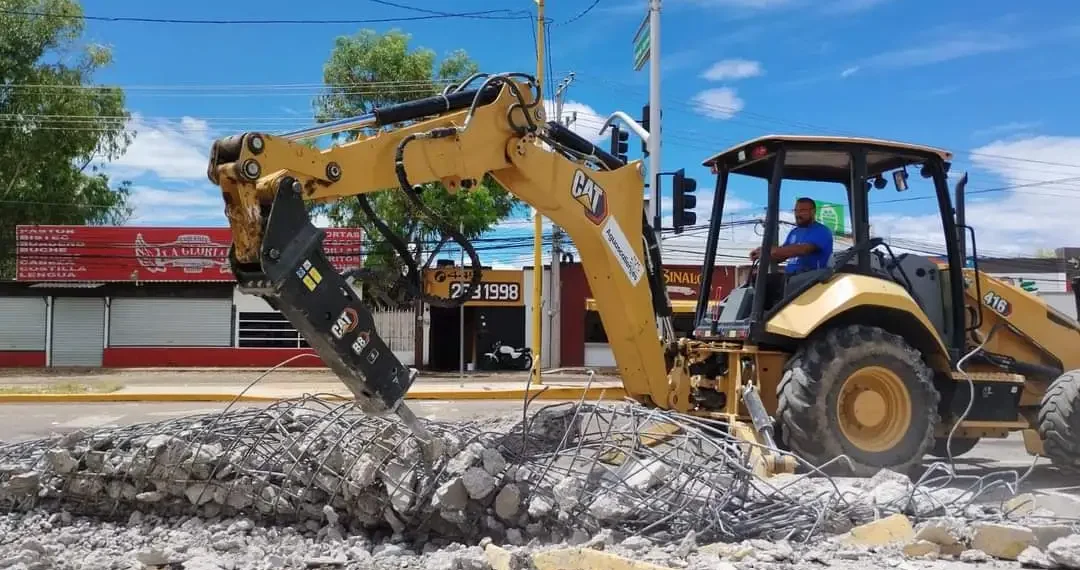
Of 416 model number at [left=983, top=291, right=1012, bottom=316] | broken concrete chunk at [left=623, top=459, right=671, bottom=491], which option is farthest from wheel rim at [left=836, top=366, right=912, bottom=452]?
broken concrete chunk at [left=623, top=459, right=671, bottom=491]

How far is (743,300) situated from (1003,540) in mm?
3241

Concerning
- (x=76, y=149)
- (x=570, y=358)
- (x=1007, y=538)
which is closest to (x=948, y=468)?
(x=1007, y=538)

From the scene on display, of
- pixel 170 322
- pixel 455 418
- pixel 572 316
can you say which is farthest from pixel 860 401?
pixel 170 322

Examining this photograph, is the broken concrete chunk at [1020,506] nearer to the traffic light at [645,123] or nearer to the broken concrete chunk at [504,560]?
the broken concrete chunk at [504,560]

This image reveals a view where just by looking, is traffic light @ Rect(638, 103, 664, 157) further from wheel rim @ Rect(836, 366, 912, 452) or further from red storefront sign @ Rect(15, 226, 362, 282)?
red storefront sign @ Rect(15, 226, 362, 282)

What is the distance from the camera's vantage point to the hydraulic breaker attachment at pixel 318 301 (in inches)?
161

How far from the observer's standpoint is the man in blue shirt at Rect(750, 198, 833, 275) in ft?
21.7

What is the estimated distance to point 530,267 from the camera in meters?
27.2

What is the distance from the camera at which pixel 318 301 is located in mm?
4199

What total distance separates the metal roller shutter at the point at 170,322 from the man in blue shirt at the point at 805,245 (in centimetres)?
2304

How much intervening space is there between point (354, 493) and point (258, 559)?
616 millimetres

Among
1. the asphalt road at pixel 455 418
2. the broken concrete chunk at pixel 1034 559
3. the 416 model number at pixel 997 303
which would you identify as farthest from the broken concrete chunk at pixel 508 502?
the 416 model number at pixel 997 303

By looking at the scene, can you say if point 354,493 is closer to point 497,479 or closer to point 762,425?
point 497,479

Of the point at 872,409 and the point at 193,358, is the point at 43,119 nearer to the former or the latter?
the point at 193,358
